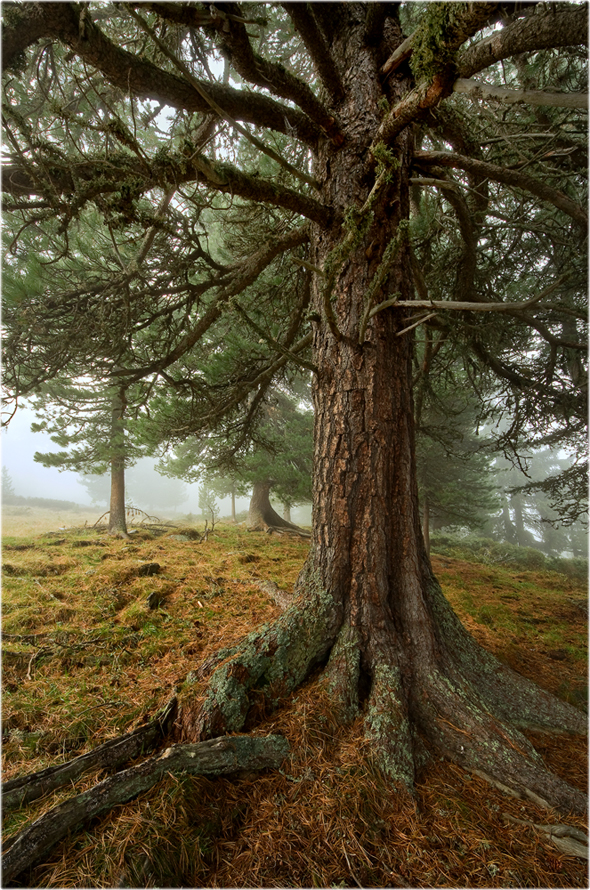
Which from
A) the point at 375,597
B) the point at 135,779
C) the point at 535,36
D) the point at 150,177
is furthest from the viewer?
the point at 375,597

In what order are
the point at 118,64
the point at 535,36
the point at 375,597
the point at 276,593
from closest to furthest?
the point at 535,36, the point at 118,64, the point at 375,597, the point at 276,593

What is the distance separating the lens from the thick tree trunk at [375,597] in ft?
6.59

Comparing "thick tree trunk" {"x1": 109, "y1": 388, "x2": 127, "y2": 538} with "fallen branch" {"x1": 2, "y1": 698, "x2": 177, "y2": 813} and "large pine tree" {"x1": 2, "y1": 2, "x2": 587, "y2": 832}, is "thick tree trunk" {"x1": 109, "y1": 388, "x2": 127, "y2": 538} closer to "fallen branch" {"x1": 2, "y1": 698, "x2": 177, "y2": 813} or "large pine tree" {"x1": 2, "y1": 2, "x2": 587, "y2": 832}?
"large pine tree" {"x1": 2, "y1": 2, "x2": 587, "y2": 832}

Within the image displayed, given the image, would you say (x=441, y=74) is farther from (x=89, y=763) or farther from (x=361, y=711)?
(x=89, y=763)

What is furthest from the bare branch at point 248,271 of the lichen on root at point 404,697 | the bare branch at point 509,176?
the lichen on root at point 404,697

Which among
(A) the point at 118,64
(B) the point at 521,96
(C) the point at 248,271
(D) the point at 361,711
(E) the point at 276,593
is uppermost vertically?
(A) the point at 118,64

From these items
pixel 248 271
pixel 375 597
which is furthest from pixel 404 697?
pixel 248 271

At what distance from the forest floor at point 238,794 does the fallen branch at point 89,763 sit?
43 millimetres

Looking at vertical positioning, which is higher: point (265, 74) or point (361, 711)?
point (265, 74)

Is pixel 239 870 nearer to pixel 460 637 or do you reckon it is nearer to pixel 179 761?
pixel 179 761

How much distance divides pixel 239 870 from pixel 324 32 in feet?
18.6

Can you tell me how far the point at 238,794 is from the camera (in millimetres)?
1722

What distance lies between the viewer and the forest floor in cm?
145

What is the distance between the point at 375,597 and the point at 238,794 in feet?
4.01
